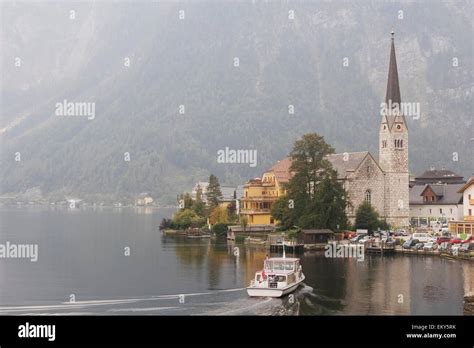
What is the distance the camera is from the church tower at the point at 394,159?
99.8m

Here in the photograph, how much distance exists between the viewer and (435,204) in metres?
104

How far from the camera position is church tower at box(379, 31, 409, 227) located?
99.8 metres

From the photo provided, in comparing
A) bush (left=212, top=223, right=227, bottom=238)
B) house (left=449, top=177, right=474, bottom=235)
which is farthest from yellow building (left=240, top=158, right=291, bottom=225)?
house (left=449, top=177, right=474, bottom=235)

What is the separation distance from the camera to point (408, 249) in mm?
76500

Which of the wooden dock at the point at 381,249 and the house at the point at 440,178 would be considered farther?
the house at the point at 440,178

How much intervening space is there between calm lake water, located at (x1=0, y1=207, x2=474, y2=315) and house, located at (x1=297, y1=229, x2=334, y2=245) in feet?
14.2

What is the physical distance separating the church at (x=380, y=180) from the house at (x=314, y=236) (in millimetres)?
14367

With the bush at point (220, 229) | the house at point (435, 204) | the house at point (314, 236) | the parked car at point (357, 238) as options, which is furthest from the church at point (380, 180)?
the house at point (314, 236)

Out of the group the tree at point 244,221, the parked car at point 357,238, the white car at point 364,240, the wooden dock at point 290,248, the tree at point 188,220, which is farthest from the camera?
the tree at point 188,220

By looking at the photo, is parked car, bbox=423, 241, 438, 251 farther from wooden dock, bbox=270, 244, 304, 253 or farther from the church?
the church

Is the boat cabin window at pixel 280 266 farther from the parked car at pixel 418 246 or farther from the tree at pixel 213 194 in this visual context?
the tree at pixel 213 194

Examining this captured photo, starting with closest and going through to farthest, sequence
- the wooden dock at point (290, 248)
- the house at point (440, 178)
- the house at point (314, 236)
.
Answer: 1. the wooden dock at point (290, 248)
2. the house at point (314, 236)
3. the house at point (440, 178)

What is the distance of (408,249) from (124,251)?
95.3ft

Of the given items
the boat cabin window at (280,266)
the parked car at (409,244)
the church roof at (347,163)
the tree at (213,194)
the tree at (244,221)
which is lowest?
the boat cabin window at (280,266)
